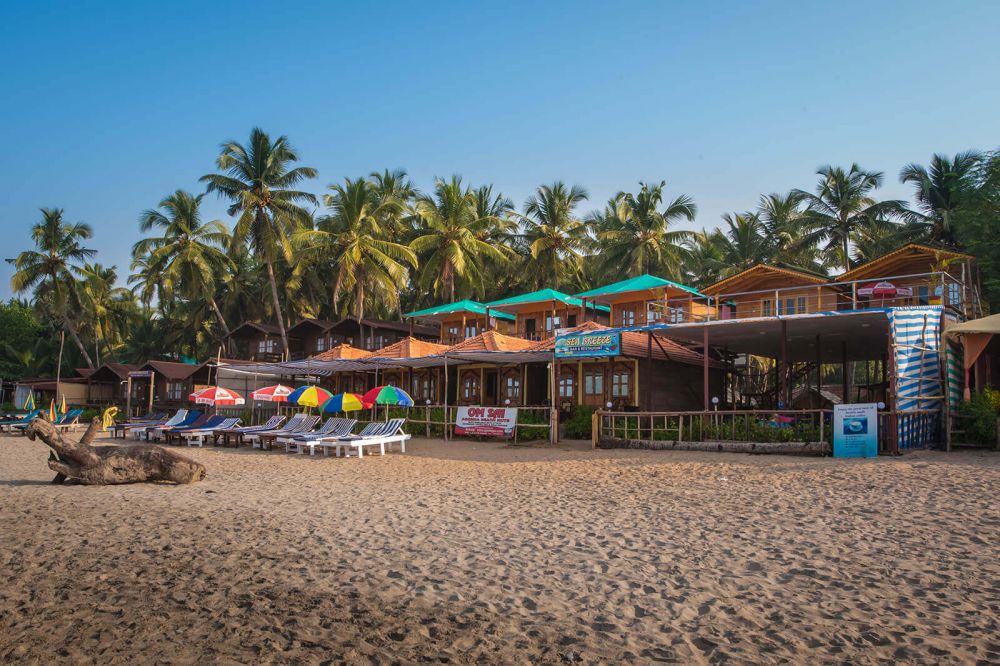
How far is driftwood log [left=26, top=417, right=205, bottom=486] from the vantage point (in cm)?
1227

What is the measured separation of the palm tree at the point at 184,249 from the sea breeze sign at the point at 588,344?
2713cm

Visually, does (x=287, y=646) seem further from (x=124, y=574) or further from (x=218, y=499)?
(x=218, y=499)

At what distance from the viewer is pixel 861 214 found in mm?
33125

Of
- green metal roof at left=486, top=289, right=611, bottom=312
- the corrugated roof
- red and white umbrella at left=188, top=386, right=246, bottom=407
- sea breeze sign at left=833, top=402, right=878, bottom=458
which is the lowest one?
sea breeze sign at left=833, top=402, right=878, bottom=458

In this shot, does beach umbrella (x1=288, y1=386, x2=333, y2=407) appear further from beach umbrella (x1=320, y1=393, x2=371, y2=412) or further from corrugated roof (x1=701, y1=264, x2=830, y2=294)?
corrugated roof (x1=701, y1=264, x2=830, y2=294)

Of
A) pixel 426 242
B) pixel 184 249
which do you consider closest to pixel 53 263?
pixel 184 249

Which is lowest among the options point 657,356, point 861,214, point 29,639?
point 29,639

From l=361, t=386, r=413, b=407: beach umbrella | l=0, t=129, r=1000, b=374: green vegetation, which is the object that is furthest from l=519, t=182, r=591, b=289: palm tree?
l=361, t=386, r=413, b=407: beach umbrella

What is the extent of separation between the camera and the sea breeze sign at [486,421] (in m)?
20.8

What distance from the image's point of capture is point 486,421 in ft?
70.7

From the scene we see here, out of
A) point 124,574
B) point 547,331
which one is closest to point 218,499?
point 124,574

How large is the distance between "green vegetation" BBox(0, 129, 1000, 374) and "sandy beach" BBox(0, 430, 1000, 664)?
73.1ft

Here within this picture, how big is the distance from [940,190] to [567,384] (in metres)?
19.5

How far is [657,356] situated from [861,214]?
52.1ft
